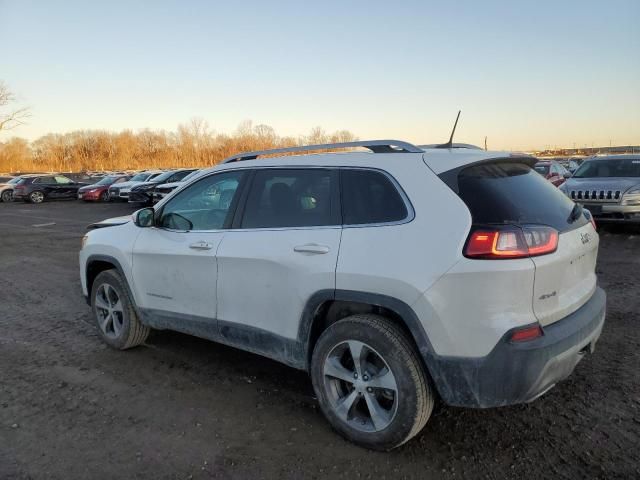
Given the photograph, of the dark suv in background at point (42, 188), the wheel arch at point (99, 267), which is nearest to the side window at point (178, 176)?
the dark suv in background at point (42, 188)

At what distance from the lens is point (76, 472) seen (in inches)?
112

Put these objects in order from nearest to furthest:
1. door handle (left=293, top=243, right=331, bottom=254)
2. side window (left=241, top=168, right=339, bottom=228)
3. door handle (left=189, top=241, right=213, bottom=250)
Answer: door handle (left=293, top=243, right=331, bottom=254) < side window (left=241, top=168, right=339, bottom=228) < door handle (left=189, top=241, right=213, bottom=250)

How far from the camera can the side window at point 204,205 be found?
12.6 feet

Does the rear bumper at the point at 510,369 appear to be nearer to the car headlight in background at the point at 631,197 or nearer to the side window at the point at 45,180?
the car headlight in background at the point at 631,197

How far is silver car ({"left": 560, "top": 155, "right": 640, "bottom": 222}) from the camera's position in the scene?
9.95 meters

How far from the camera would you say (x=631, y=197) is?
992cm

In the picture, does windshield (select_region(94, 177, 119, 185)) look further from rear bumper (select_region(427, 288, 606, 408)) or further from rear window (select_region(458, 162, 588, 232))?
rear bumper (select_region(427, 288, 606, 408))

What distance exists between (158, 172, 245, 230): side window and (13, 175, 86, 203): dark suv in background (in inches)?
1160

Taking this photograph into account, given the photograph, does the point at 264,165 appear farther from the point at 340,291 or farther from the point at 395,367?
the point at 395,367

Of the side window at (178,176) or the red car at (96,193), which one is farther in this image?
the red car at (96,193)

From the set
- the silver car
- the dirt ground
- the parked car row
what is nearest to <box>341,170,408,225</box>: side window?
the dirt ground

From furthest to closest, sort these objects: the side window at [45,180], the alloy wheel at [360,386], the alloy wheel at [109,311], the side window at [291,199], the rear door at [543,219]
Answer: the side window at [45,180]
the alloy wheel at [109,311]
the side window at [291,199]
the alloy wheel at [360,386]
the rear door at [543,219]

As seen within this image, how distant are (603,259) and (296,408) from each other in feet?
21.7

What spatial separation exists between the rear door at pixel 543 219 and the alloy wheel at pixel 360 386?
3.04 ft
